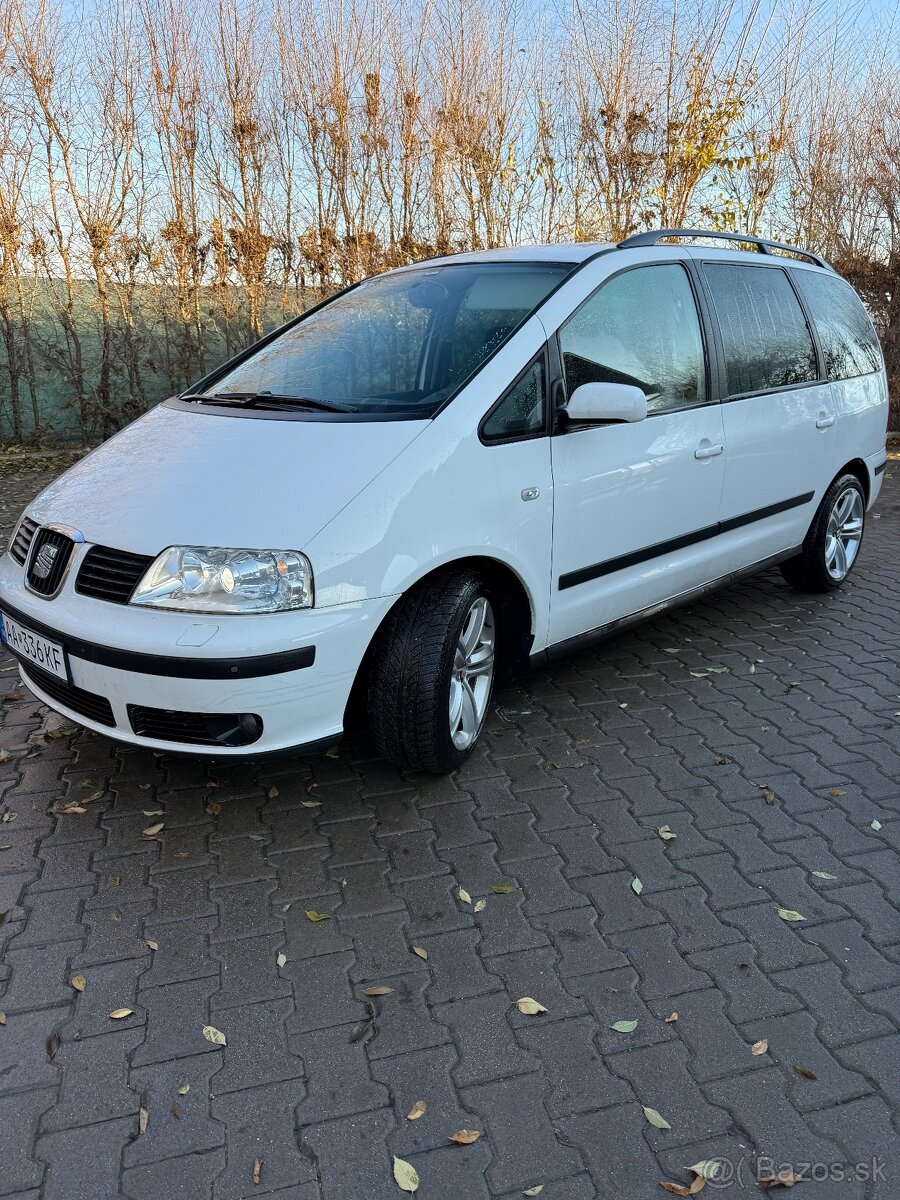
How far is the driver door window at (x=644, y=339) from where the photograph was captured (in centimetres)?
366

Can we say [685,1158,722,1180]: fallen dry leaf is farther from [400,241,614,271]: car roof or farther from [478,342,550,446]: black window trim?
[400,241,614,271]: car roof

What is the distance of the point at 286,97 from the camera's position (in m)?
11.7

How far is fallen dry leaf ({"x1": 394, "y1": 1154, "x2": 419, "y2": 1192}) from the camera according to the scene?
1.90 metres

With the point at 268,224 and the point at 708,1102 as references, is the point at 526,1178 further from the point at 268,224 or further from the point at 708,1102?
the point at 268,224

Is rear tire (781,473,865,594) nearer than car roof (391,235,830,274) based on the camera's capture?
No

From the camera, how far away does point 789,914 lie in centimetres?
272

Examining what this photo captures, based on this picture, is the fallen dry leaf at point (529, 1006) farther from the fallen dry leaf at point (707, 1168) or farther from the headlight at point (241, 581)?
the headlight at point (241, 581)

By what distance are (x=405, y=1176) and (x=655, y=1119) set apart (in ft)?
1.81

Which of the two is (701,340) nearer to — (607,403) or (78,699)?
(607,403)

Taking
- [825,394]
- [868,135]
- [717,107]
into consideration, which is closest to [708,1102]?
[825,394]

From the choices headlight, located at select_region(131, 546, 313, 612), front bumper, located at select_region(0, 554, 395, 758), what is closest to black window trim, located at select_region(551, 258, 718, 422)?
front bumper, located at select_region(0, 554, 395, 758)

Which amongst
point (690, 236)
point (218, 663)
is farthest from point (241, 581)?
point (690, 236)

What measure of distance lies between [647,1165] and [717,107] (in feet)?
39.4

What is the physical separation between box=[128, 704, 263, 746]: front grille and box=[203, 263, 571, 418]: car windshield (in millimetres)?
1199
